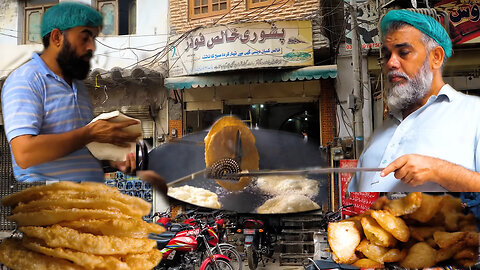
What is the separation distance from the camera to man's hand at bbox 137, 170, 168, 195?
1493 millimetres

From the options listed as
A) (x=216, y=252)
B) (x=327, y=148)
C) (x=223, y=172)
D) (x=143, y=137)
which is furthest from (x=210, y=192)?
(x=327, y=148)

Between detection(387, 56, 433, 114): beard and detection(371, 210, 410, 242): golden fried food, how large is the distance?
39cm

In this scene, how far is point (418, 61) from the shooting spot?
139cm

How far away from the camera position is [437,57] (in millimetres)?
1409

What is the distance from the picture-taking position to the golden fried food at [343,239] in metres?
1.49

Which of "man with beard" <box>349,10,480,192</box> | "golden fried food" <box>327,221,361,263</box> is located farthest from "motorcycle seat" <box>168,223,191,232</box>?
"man with beard" <box>349,10,480,192</box>

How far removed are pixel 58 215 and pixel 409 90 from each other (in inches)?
50.8

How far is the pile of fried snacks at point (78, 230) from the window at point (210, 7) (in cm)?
72

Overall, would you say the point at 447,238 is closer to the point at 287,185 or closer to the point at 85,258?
the point at 287,185

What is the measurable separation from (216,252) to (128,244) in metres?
0.33

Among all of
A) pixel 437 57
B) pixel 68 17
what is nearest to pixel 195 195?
pixel 68 17

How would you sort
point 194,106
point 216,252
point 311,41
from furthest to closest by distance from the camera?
point 216,252, point 194,106, point 311,41

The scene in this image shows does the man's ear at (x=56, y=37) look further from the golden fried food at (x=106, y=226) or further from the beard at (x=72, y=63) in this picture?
the golden fried food at (x=106, y=226)

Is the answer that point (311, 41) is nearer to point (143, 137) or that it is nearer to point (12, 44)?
point (143, 137)
